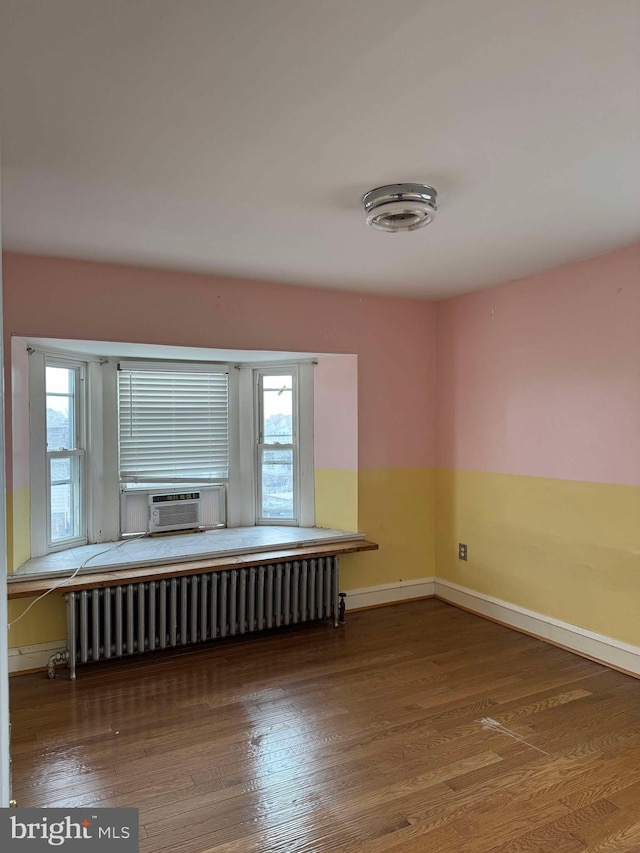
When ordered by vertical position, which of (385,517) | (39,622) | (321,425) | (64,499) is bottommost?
(39,622)

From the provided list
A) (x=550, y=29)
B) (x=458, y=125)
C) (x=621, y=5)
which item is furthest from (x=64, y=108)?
(x=621, y=5)

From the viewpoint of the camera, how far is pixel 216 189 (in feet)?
7.89

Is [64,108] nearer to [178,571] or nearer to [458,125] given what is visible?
[458,125]

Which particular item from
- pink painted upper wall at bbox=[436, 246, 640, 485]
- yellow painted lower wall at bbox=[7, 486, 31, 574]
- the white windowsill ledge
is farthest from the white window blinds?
pink painted upper wall at bbox=[436, 246, 640, 485]

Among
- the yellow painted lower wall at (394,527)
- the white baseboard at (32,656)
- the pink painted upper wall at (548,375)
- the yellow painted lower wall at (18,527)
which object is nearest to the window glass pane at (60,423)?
the yellow painted lower wall at (18,527)

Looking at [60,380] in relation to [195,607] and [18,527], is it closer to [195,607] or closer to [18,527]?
[18,527]

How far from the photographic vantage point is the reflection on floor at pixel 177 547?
3.54 m

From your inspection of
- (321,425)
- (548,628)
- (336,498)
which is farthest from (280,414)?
(548,628)

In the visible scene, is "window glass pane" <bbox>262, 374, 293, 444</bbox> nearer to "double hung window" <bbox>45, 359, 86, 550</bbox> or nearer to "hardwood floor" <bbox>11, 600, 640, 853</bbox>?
"double hung window" <bbox>45, 359, 86, 550</bbox>

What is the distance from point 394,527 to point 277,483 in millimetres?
1043

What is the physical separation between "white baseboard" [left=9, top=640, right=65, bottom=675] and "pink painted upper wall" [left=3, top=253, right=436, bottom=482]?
1.29 metres

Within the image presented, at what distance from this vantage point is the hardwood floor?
211 centimetres

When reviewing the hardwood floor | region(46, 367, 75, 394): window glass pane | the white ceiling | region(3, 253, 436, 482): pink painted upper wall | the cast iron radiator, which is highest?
the white ceiling

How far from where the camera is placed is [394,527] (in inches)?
183
